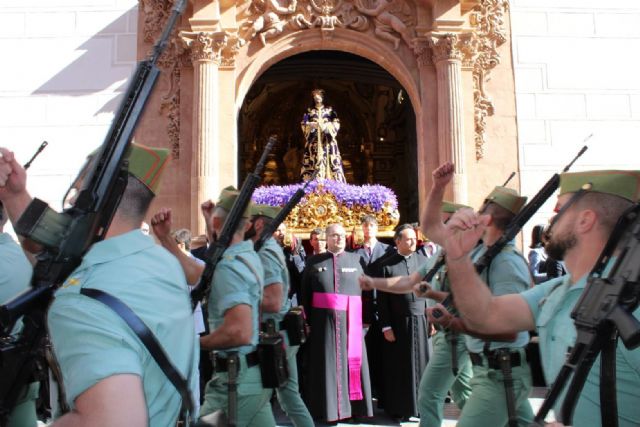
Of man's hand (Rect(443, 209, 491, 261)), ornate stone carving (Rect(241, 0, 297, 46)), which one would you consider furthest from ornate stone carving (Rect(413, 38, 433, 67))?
man's hand (Rect(443, 209, 491, 261))

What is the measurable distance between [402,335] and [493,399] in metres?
3.43

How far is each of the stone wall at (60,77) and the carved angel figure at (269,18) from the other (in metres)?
2.22

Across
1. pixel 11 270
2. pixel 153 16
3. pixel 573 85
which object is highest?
pixel 153 16

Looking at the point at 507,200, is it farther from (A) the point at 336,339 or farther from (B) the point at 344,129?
(B) the point at 344,129

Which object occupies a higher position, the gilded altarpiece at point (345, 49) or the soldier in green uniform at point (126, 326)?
the gilded altarpiece at point (345, 49)

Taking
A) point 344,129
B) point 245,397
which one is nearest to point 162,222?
point 245,397

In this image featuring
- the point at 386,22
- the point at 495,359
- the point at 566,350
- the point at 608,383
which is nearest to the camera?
the point at 608,383

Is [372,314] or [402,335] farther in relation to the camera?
[372,314]

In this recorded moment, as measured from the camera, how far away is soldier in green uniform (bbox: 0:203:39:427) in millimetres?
3475

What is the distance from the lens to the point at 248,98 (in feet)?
56.5

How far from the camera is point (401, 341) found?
291 inches

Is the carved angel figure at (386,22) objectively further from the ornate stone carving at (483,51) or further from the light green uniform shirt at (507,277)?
the light green uniform shirt at (507,277)

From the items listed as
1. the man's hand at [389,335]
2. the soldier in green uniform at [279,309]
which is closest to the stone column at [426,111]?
the man's hand at [389,335]

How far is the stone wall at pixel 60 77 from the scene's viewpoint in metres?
11.1
